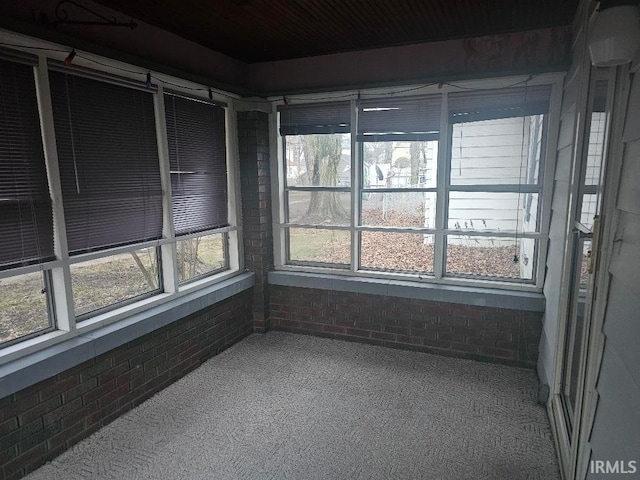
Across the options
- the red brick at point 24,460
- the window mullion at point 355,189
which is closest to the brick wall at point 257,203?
the window mullion at point 355,189

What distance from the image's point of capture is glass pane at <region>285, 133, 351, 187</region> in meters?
3.88

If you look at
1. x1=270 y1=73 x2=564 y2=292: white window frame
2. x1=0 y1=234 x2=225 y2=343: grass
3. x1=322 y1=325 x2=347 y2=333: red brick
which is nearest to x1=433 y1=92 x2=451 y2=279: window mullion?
x1=270 y1=73 x2=564 y2=292: white window frame

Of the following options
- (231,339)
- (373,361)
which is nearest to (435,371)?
(373,361)

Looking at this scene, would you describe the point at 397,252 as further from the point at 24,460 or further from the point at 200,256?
the point at 24,460

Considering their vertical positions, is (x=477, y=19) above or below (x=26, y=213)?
above

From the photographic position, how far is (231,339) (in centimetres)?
389

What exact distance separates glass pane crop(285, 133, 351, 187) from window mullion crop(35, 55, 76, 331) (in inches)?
85.4

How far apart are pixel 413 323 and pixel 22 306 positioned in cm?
297

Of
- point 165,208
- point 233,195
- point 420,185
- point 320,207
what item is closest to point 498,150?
point 420,185

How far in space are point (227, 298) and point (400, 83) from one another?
97.2 inches

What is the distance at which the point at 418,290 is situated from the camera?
11.9 feet

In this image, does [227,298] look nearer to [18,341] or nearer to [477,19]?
[18,341]

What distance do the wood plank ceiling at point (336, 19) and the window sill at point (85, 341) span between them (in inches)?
82.0

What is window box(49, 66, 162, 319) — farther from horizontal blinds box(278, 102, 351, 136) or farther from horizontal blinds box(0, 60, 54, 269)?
horizontal blinds box(278, 102, 351, 136)
